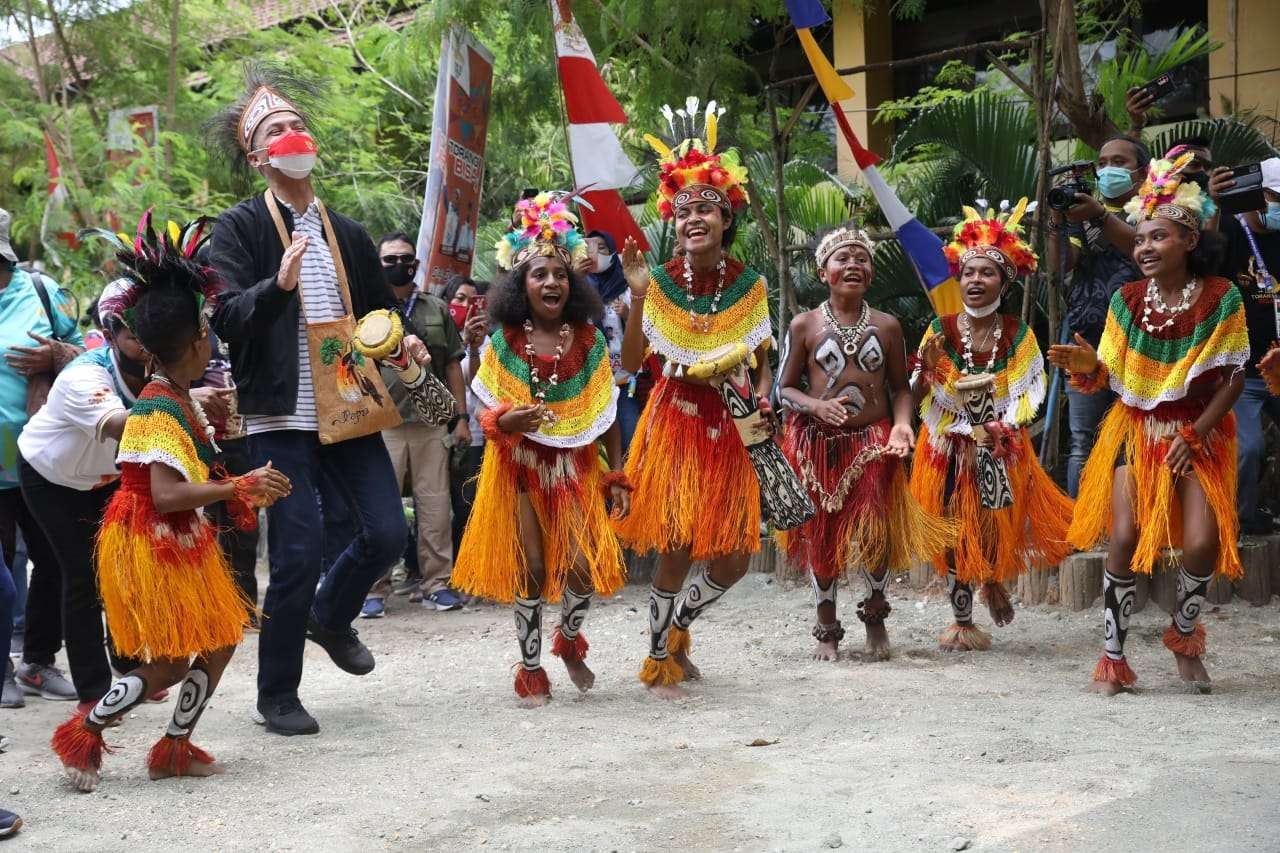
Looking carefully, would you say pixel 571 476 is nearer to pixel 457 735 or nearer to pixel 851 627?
pixel 457 735

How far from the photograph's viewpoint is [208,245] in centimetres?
483

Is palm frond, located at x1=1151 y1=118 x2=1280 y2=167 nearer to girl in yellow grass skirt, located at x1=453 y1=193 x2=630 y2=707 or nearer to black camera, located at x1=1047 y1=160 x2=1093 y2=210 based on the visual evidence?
black camera, located at x1=1047 y1=160 x2=1093 y2=210

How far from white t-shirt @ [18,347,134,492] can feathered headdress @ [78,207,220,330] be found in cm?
38

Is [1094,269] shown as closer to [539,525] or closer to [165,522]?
[539,525]

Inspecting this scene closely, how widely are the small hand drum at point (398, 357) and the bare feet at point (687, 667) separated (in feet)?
4.56

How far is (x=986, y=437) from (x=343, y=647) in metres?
2.83

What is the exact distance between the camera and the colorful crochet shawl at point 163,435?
13.4 ft

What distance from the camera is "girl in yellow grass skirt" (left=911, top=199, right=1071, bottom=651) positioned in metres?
5.95

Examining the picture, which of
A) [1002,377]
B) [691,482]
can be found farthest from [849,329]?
[691,482]

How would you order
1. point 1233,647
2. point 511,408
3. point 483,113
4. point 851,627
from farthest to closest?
point 483,113 → point 851,627 → point 1233,647 → point 511,408

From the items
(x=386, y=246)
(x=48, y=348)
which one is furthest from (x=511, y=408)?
(x=386, y=246)

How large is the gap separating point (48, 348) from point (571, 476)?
2.10 meters

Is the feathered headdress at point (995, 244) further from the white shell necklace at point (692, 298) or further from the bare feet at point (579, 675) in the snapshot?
the bare feet at point (579, 675)

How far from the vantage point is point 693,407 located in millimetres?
5297
